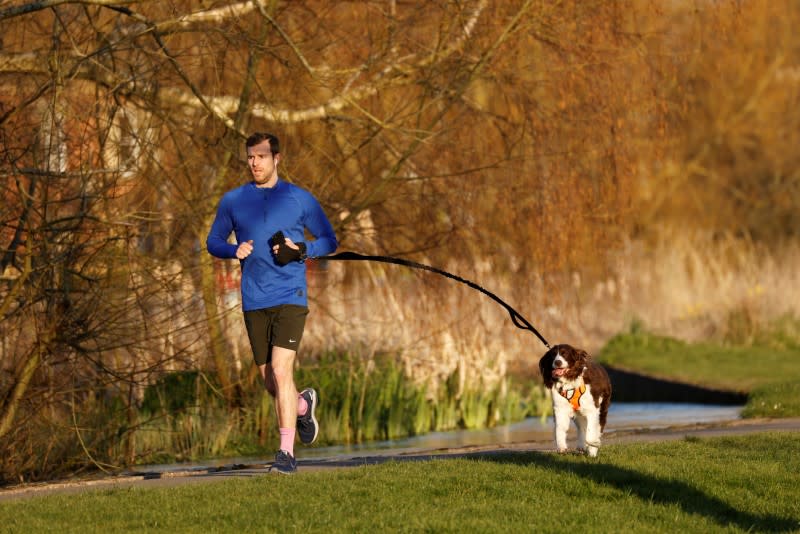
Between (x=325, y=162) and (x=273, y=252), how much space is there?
6.94 metres

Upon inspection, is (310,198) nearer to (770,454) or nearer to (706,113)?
(770,454)

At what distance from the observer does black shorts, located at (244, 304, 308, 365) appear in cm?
1046

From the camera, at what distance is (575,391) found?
10789mm

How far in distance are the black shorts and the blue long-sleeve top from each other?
5 centimetres

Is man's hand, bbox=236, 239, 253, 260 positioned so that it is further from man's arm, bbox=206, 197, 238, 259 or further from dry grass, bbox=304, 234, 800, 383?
dry grass, bbox=304, 234, 800, 383

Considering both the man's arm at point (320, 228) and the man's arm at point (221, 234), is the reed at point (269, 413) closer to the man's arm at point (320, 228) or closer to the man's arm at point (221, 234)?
the man's arm at point (221, 234)

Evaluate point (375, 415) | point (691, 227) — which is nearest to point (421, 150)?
point (375, 415)

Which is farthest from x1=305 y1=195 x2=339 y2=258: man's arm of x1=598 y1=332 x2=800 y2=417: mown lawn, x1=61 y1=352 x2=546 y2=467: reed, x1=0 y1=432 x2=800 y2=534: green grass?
x1=598 y1=332 x2=800 y2=417: mown lawn

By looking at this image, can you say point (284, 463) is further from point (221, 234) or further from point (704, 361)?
point (704, 361)

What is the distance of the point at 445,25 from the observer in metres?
16.4

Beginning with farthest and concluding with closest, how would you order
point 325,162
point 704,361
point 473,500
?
point 704,361 < point 325,162 < point 473,500

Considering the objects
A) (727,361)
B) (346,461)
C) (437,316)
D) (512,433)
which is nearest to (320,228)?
(346,461)

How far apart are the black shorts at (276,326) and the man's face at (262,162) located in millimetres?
910

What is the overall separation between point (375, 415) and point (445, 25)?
4.75 m
